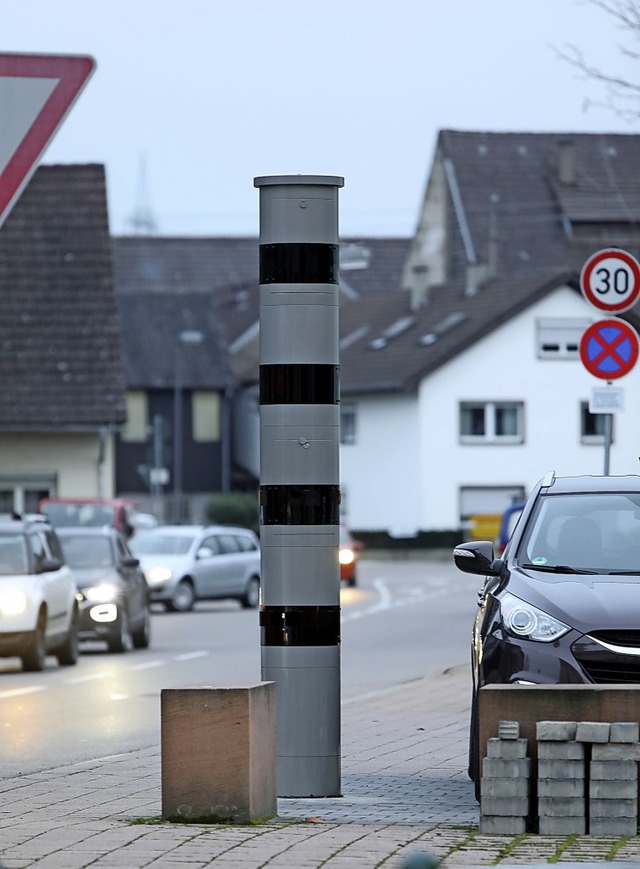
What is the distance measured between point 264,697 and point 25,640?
13467 mm

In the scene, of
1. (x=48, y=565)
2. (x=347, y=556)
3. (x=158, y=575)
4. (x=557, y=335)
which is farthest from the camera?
(x=557, y=335)

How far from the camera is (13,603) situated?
21.5 metres

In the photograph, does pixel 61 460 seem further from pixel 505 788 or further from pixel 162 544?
pixel 505 788

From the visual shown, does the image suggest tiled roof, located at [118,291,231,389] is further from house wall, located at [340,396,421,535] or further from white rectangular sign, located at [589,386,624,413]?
white rectangular sign, located at [589,386,624,413]

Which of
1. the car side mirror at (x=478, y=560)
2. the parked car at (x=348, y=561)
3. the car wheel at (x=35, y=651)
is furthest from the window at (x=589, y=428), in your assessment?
the car side mirror at (x=478, y=560)

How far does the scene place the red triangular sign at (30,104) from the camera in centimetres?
589

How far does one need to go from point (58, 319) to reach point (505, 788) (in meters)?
42.0

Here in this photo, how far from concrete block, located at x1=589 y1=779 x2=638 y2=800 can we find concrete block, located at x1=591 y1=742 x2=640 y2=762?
0.10m

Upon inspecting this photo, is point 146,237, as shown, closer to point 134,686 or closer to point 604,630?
point 134,686

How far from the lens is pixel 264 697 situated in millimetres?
8523

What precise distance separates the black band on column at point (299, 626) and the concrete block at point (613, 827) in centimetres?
187

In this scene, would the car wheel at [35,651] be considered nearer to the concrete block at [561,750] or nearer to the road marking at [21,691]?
the road marking at [21,691]

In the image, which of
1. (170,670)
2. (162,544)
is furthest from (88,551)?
(162,544)

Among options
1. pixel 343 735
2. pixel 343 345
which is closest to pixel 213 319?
pixel 343 345
